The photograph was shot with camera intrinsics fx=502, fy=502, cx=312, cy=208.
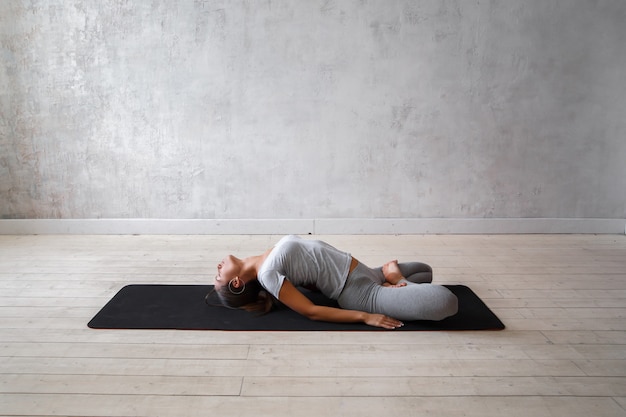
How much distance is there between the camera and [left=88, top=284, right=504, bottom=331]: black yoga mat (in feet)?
8.27

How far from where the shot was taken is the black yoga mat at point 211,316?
252 centimetres

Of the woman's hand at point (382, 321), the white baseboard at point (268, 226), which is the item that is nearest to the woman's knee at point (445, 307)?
the woman's hand at point (382, 321)

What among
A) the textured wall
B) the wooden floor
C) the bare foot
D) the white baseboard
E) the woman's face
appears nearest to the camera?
the wooden floor

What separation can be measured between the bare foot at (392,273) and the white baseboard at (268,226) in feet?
4.80

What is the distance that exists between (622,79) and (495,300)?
255 centimetres

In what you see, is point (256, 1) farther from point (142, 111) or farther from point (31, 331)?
point (31, 331)

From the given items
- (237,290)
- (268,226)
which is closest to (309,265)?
(237,290)

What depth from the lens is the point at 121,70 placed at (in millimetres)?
4184

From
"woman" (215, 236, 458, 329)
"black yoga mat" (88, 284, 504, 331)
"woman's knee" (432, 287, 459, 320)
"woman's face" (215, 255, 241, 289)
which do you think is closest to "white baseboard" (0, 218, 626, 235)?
"black yoga mat" (88, 284, 504, 331)

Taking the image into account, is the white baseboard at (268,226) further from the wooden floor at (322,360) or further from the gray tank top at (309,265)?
the gray tank top at (309,265)

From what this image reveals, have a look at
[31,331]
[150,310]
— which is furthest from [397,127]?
[31,331]

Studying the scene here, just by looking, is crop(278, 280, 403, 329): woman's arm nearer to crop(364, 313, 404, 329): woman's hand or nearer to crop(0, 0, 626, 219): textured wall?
crop(364, 313, 404, 329): woman's hand

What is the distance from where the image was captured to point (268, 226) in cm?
Answer: 437

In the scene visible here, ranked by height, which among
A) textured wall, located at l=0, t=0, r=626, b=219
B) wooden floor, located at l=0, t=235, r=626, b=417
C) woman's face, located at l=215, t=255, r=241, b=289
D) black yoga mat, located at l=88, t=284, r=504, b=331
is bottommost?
wooden floor, located at l=0, t=235, r=626, b=417
